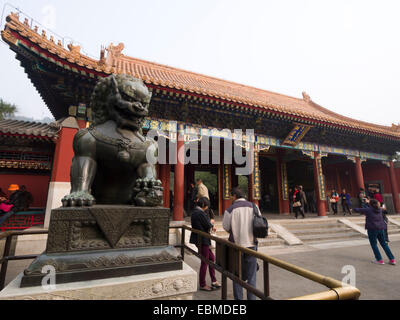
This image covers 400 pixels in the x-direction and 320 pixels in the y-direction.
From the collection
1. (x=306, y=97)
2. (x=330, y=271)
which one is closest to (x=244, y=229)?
(x=330, y=271)

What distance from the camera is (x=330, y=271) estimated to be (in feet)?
11.2

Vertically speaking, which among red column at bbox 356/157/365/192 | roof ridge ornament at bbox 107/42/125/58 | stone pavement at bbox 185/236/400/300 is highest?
roof ridge ornament at bbox 107/42/125/58

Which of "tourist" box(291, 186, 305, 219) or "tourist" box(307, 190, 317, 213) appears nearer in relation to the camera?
"tourist" box(291, 186, 305, 219)

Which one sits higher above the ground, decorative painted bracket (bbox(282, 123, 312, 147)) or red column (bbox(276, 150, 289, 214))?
decorative painted bracket (bbox(282, 123, 312, 147))

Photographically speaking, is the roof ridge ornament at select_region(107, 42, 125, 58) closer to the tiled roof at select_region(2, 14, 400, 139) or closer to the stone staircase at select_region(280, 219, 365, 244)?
the tiled roof at select_region(2, 14, 400, 139)

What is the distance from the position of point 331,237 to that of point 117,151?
6.70 m

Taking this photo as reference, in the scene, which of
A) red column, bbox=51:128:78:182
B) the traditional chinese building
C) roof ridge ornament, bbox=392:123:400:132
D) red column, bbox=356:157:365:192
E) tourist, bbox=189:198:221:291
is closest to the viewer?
tourist, bbox=189:198:221:291

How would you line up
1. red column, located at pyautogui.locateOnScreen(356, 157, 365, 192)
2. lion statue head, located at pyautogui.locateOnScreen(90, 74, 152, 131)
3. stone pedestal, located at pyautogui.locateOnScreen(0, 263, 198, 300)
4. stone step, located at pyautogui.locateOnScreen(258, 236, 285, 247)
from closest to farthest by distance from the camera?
stone pedestal, located at pyautogui.locateOnScreen(0, 263, 198, 300), lion statue head, located at pyautogui.locateOnScreen(90, 74, 152, 131), stone step, located at pyautogui.locateOnScreen(258, 236, 285, 247), red column, located at pyautogui.locateOnScreen(356, 157, 365, 192)

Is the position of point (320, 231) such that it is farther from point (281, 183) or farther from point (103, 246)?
point (103, 246)

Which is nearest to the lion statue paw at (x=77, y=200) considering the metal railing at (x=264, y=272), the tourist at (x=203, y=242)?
the metal railing at (x=264, y=272)

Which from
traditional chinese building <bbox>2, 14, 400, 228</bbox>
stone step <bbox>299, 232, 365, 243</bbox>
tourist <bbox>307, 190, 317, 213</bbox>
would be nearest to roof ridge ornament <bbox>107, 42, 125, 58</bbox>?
traditional chinese building <bbox>2, 14, 400, 228</bbox>

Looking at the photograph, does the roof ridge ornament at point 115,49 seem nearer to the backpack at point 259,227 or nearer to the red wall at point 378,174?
the backpack at point 259,227

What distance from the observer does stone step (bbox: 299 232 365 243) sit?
226 inches

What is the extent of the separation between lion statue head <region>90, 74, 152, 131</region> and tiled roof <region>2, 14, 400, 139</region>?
10.6ft
